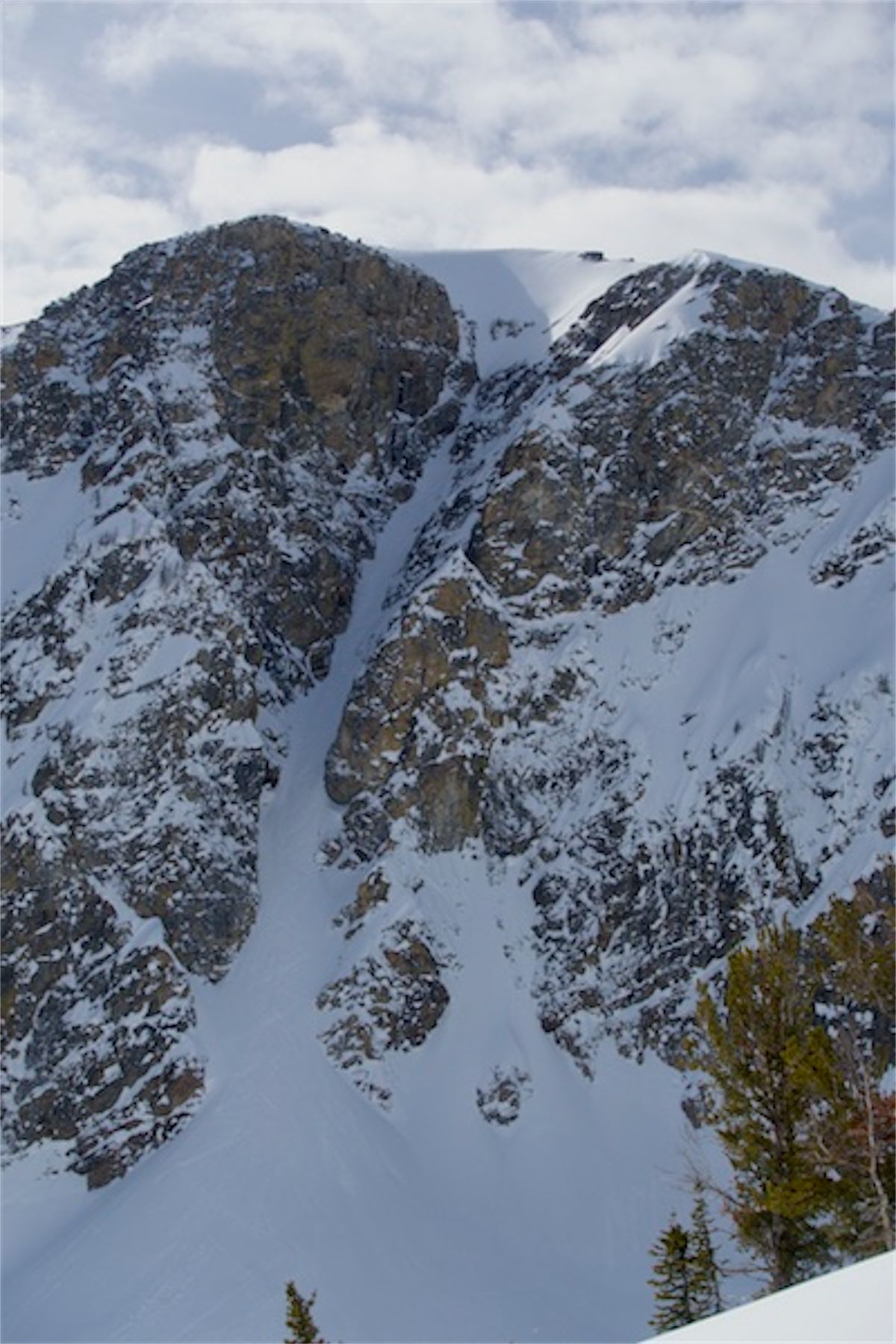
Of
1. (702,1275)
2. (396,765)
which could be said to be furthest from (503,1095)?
(702,1275)

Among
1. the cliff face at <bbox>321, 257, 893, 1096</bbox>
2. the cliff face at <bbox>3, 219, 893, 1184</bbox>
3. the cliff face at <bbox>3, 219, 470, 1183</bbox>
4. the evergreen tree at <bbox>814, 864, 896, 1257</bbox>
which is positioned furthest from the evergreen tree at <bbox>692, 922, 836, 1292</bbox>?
the cliff face at <bbox>3, 219, 470, 1183</bbox>

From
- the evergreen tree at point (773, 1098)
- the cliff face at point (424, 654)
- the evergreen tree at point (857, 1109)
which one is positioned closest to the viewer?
the evergreen tree at point (857, 1109)

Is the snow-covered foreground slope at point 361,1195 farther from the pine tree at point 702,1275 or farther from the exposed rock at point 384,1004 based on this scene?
the pine tree at point 702,1275

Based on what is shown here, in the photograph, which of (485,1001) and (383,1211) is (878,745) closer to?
(485,1001)

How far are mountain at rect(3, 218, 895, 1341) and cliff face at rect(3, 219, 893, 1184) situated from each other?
0.21 m

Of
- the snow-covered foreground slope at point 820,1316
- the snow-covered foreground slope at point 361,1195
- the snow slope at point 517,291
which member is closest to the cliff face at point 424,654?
the snow-covered foreground slope at point 361,1195

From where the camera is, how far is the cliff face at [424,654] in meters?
57.9

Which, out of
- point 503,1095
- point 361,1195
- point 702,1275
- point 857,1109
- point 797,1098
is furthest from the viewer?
point 503,1095

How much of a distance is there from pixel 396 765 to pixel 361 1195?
21510 mm

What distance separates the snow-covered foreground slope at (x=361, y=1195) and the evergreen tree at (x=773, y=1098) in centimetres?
2757

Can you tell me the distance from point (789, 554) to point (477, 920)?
23.9 meters

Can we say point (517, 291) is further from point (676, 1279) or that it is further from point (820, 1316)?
point (820, 1316)

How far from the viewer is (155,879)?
202 feet

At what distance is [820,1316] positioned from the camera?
4.26m
